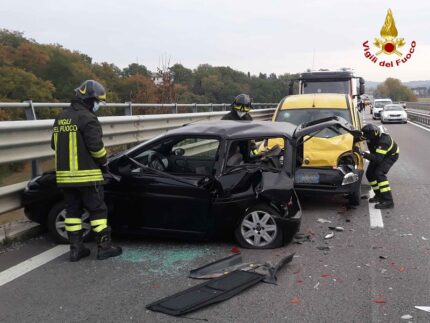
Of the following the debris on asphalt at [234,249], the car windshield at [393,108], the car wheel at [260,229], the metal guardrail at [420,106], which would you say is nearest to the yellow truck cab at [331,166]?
the car wheel at [260,229]

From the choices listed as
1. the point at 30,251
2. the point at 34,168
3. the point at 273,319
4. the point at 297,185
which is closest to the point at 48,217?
the point at 30,251

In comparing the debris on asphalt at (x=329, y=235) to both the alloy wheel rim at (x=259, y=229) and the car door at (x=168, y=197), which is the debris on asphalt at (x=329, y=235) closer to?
the alloy wheel rim at (x=259, y=229)

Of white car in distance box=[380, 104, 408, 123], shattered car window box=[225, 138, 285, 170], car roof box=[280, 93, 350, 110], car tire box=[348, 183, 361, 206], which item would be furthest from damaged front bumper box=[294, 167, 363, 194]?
white car in distance box=[380, 104, 408, 123]

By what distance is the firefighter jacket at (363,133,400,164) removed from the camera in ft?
23.8

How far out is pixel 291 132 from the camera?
5.59 meters

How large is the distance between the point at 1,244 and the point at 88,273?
131cm

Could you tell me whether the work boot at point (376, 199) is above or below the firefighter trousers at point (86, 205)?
below

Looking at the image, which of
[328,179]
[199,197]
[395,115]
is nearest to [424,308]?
[199,197]

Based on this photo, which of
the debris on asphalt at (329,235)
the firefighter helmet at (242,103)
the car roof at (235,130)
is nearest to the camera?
the car roof at (235,130)

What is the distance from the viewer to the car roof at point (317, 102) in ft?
28.9

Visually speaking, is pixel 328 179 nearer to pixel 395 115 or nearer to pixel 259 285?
pixel 259 285

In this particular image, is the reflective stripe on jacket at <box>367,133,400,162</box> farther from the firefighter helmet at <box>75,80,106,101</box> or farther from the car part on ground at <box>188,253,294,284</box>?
the firefighter helmet at <box>75,80,106,101</box>

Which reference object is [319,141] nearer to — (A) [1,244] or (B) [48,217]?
(B) [48,217]

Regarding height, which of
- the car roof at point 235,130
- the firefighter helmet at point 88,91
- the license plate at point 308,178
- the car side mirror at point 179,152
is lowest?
the license plate at point 308,178
